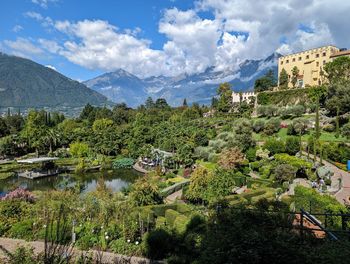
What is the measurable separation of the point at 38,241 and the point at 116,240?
3.14 meters

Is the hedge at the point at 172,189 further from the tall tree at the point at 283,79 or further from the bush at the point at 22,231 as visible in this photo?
the tall tree at the point at 283,79

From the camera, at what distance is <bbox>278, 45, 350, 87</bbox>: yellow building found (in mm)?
53188

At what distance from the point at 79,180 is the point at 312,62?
150 ft

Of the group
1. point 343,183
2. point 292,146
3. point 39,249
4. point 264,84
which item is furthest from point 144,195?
point 264,84

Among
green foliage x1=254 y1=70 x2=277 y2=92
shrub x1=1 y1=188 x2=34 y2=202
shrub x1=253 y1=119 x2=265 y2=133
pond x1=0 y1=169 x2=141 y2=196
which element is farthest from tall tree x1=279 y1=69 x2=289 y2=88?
shrub x1=1 y1=188 x2=34 y2=202

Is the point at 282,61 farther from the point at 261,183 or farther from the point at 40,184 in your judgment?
the point at 40,184

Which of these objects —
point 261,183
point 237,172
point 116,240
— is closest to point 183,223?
point 116,240

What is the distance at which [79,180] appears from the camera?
→ 31.7 m

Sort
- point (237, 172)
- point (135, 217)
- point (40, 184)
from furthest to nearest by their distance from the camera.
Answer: point (40, 184) → point (237, 172) → point (135, 217)

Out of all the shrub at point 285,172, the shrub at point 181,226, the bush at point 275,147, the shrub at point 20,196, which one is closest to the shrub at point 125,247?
the shrub at point 181,226

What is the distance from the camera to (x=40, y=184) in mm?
30312

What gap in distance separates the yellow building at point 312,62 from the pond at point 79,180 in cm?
3783

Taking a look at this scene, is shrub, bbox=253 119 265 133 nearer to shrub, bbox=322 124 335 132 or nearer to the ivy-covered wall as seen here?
shrub, bbox=322 124 335 132

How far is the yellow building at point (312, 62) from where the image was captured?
5319 centimetres
